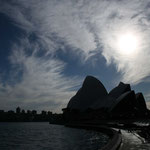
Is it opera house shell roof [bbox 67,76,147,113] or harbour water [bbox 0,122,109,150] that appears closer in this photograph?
harbour water [bbox 0,122,109,150]

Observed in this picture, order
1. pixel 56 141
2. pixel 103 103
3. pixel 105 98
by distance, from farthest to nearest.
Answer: pixel 105 98, pixel 103 103, pixel 56 141

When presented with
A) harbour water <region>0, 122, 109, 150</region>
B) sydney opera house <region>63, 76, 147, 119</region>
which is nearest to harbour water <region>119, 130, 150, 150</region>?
harbour water <region>0, 122, 109, 150</region>

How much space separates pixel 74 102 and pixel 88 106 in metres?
10.5

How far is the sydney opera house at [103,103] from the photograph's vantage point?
77200 millimetres

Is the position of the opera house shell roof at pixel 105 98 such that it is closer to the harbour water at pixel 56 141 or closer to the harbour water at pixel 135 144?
the harbour water at pixel 56 141

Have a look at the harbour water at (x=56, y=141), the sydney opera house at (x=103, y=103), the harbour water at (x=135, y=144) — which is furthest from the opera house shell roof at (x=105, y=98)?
the harbour water at (x=135, y=144)

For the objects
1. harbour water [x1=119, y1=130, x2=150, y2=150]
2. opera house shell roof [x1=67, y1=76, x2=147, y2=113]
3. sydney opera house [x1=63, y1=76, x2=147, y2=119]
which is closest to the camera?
harbour water [x1=119, y1=130, x2=150, y2=150]

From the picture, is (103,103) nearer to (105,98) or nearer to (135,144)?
(105,98)

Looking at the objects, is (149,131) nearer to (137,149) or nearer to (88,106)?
(137,149)

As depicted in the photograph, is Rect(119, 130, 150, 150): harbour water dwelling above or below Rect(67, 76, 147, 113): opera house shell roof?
below

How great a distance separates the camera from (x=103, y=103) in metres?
84.5

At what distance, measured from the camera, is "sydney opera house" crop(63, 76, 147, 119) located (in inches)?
3039

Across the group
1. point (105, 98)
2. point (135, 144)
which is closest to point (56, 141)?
point (135, 144)

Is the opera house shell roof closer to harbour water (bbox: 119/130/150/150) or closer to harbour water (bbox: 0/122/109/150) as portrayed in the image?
harbour water (bbox: 0/122/109/150)
